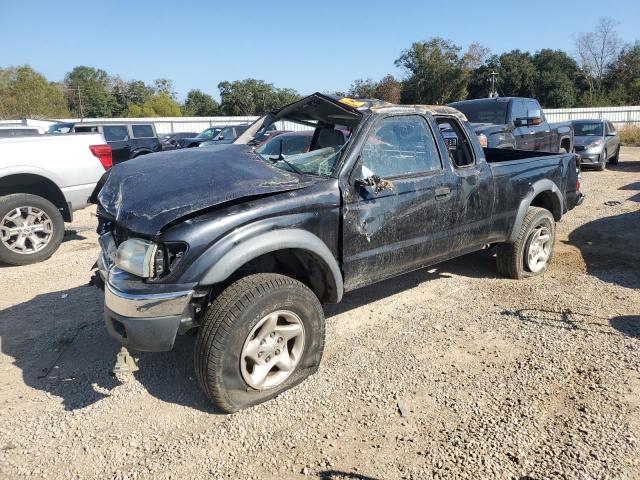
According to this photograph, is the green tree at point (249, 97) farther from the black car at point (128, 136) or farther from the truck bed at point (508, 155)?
the truck bed at point (508, 155)

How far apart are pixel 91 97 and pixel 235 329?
85955 millimetres

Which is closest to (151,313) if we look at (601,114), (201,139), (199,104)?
(201,139)

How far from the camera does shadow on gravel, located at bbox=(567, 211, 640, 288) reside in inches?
211

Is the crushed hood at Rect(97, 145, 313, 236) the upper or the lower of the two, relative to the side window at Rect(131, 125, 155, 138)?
lower

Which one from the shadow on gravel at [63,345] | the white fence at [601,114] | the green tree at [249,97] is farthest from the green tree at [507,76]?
the shadow on gravel at [63,345]

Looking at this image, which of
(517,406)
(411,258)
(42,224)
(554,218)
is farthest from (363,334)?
(42,224)

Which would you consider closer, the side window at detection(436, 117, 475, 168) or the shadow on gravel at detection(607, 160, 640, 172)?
the side window at detection(436, 117, 475, 168)

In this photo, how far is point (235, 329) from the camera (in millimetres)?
2812

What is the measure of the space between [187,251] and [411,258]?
76.3 inches

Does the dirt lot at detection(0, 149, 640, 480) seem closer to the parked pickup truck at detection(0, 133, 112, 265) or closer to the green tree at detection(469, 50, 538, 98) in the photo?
the parked pickup truck at detection(0, 133, 112, 265)

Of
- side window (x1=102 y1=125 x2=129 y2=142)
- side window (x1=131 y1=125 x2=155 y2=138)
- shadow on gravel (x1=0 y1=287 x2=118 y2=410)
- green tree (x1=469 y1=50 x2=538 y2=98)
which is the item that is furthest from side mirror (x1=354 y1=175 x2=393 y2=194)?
green tree (x1=469 y1=50 x2=538 y2=98)

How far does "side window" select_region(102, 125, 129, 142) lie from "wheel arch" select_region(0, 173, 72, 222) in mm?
8965

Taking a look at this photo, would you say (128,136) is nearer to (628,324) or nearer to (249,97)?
(628,324)

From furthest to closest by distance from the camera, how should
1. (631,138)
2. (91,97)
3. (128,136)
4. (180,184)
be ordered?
(91,97)
(631,138)
(128,136)
(180,184)
